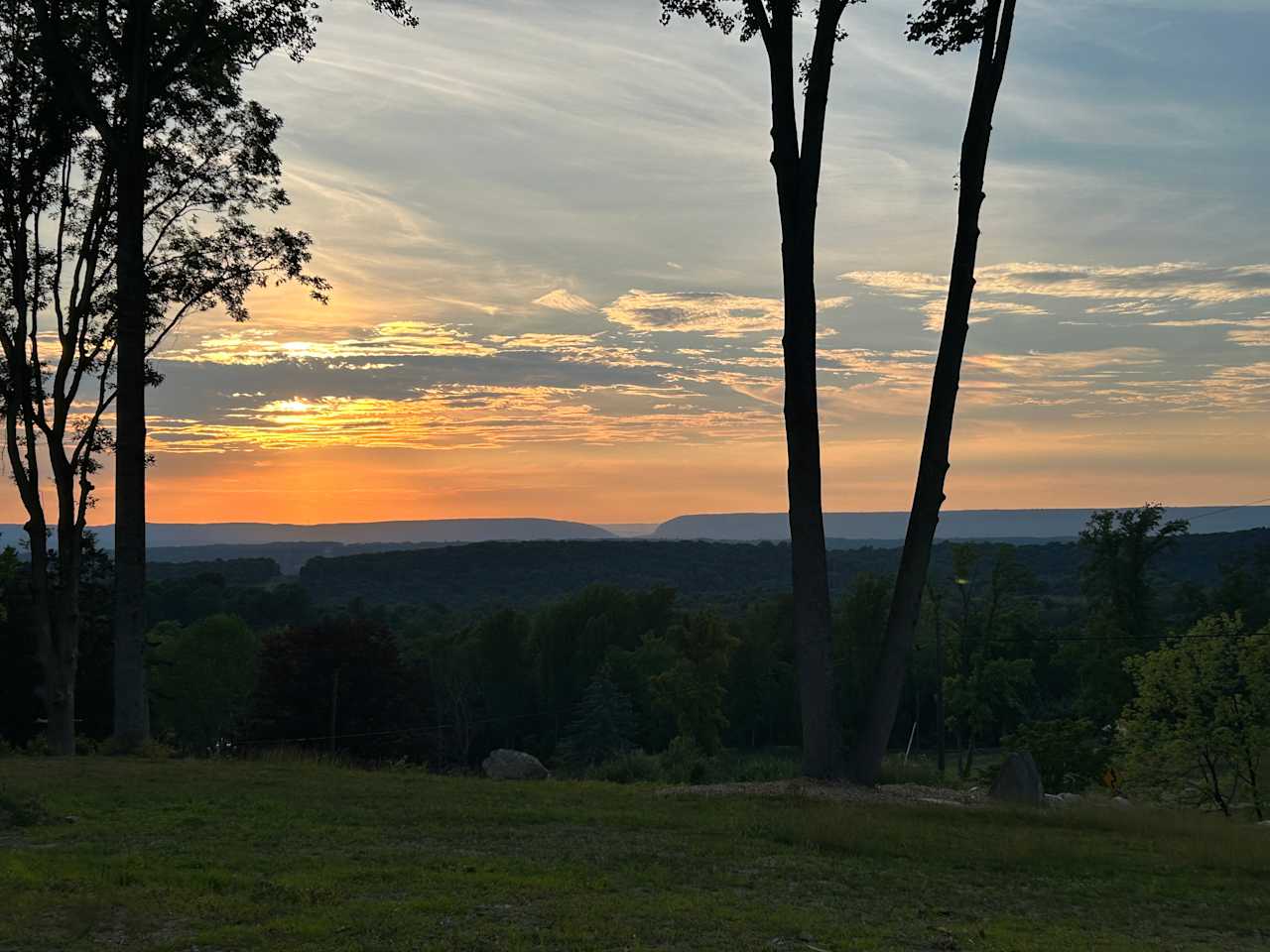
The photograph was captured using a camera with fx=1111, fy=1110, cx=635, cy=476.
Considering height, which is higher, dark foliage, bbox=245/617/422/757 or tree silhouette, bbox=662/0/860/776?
tree silhouette, bbox=662/0/860/776

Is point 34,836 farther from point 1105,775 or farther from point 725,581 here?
point 725,581

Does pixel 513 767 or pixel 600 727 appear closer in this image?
pixel 513 767

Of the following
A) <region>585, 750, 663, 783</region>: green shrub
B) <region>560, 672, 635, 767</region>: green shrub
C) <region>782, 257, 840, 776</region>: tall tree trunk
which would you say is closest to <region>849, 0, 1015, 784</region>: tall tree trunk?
<region>782, 257, 840, 776</region>: tall tree trunk

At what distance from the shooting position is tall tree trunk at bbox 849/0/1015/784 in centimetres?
1672

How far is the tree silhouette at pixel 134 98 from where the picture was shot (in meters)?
19.4

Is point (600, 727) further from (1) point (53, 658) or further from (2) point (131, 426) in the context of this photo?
(2) point (131, 426)

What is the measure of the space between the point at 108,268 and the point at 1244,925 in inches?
905

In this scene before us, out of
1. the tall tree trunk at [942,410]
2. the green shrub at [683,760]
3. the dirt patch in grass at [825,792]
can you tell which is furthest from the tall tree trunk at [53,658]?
the tall tree trunk at [942,410]

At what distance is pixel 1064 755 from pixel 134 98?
39082mm

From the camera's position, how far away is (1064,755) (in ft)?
143

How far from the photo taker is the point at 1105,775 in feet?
148

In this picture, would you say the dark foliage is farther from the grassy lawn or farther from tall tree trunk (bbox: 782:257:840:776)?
the grassy lawn

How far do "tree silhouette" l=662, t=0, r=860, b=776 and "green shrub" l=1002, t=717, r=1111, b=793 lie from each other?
28915 mm

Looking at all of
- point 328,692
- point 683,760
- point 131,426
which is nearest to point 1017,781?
point 131,426
